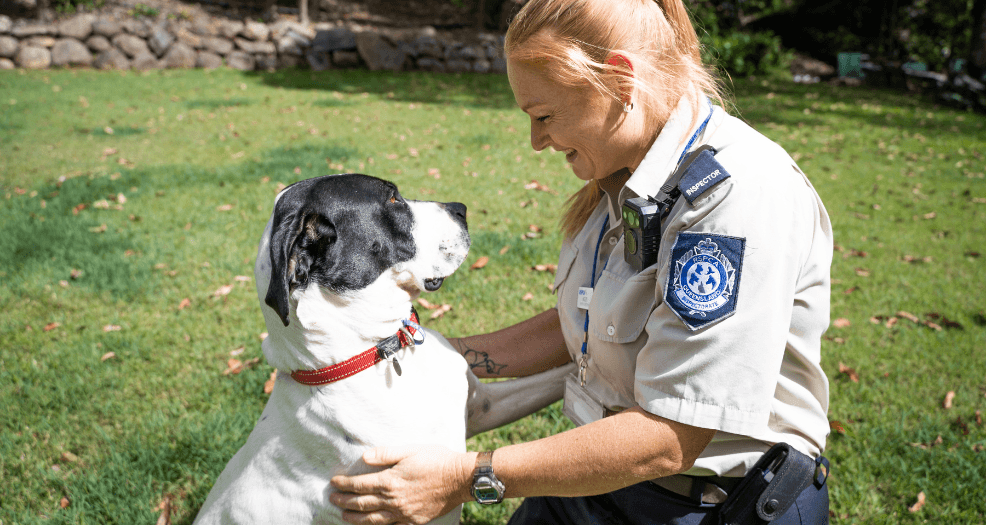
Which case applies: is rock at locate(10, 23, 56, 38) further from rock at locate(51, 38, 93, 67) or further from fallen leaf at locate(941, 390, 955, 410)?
fallen leaf at locate(941, 390, 955, 410)

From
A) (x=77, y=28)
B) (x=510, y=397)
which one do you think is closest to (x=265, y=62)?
(x=77, y=28)

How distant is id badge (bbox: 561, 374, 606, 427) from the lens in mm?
1760

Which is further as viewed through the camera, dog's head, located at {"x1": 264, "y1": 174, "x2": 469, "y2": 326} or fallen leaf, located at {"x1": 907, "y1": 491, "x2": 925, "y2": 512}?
fallen leaf, located at {"x1": 907, "y1": 491, "x2": 925, "y2": 512}

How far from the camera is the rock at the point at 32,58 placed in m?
12.5

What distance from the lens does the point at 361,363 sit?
1699 mm

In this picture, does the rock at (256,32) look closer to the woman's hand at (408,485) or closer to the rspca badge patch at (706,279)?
the woman's hand at (408,485)

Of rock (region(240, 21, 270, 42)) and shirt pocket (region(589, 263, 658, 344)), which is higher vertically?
shirt pocket (region(589, 263, 658, 344))

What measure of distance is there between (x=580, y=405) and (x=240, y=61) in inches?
584

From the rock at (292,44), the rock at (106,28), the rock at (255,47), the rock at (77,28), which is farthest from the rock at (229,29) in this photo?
the rock at (77,28)

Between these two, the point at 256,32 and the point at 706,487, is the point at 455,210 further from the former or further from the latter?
the point at 256,32

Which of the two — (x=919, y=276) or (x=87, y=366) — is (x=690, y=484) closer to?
(x=87, y=366)

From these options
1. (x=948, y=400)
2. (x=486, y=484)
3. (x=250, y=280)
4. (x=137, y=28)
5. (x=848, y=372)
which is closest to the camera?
(x=486, y=484)

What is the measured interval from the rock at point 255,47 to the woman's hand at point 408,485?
14.9 metres

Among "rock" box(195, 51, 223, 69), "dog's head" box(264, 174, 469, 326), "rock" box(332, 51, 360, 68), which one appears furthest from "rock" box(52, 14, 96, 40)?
A: "dog's head" box(264, 174, 469, 326)
